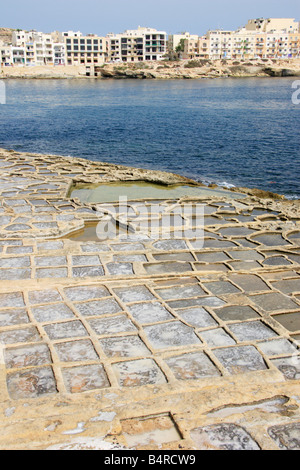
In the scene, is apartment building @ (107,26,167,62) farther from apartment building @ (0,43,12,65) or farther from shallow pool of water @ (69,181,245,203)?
shallow pool of water @ (69,181,245,203)

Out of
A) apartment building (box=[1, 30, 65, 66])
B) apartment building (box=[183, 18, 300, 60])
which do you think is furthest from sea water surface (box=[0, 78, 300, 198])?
apartment building (box=[183, 18, 300, 60])

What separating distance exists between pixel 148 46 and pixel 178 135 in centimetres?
8890

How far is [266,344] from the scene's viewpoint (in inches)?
281

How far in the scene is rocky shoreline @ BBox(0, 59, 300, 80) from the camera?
10319cm

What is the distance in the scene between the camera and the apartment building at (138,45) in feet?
364

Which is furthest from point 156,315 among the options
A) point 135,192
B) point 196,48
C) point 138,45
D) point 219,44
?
point 196,48

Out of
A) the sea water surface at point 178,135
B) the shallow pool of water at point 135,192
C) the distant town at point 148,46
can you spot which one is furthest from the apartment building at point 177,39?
the shallow pool of water at point 135,192

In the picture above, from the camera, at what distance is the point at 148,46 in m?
114

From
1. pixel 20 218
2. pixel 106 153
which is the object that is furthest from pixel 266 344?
pixel 106 153

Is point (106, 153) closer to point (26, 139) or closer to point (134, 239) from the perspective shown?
point (26, 139)

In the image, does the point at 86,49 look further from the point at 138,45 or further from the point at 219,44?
the point at 219,44

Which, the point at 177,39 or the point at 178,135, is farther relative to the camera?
the point at 177,39
